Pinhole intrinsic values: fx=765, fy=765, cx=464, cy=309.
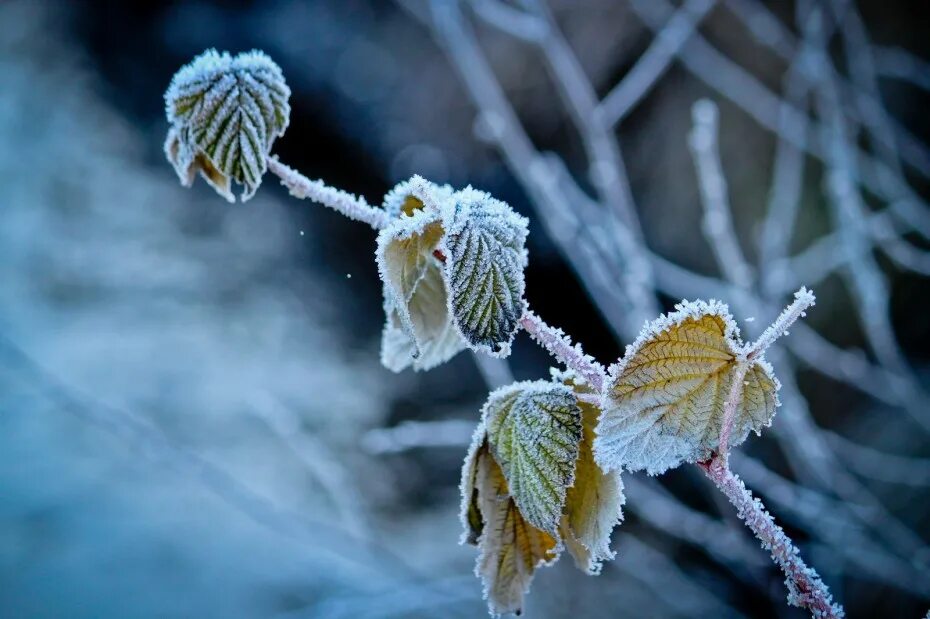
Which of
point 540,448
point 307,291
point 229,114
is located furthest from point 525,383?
point 307,291

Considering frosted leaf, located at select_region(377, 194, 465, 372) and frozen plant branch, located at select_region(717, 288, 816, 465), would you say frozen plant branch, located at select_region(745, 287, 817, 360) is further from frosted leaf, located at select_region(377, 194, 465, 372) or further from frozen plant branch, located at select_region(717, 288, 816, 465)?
frosted leaf, located at select_region(377, 194, 465, 372)

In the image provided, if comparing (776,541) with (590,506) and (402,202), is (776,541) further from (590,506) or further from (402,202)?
(402,202)

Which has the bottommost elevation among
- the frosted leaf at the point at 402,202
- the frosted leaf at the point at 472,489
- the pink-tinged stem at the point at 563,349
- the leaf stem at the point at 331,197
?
the frosted leaf at the point at 472,489

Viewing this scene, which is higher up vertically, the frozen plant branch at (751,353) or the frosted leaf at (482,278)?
the frosted leaf at (482,278)

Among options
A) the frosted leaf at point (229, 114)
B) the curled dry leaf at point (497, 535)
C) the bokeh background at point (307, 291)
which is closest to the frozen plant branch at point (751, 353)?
the curled dry leaf at point (497, 535)

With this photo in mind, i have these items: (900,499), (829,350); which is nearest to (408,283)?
(829,350)

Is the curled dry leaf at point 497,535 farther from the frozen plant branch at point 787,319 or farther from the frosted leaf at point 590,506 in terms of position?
the frozen plant branch at point 787,319

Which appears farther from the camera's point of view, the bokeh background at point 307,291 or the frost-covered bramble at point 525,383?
the bokeh background at point 307,291
